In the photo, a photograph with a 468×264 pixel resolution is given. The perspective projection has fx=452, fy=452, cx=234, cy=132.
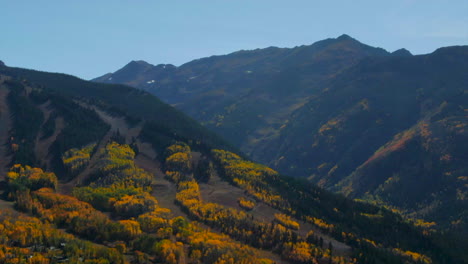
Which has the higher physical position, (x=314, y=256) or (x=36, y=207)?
(x=36, y=207)

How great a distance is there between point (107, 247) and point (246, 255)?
4937cm

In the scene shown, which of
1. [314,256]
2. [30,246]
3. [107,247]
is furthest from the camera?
[314,256]

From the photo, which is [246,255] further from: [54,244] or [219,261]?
[54,244]

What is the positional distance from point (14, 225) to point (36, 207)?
36323mm

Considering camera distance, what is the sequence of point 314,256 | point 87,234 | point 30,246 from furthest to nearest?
point 314,256, point 87,234, point 30,246

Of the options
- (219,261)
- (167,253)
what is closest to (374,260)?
(219,261)

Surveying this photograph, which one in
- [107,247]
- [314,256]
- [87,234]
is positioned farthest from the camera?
[314,256]

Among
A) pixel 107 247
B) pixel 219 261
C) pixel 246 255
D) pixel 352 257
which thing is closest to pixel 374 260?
pixel 352 257

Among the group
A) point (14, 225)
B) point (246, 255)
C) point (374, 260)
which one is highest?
point (14, 225)

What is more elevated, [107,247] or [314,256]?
[107,247]

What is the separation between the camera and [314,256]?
613 ft

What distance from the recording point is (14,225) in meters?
161

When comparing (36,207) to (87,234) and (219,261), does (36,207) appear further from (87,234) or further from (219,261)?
(219,261)

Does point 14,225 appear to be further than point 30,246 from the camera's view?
Yes
